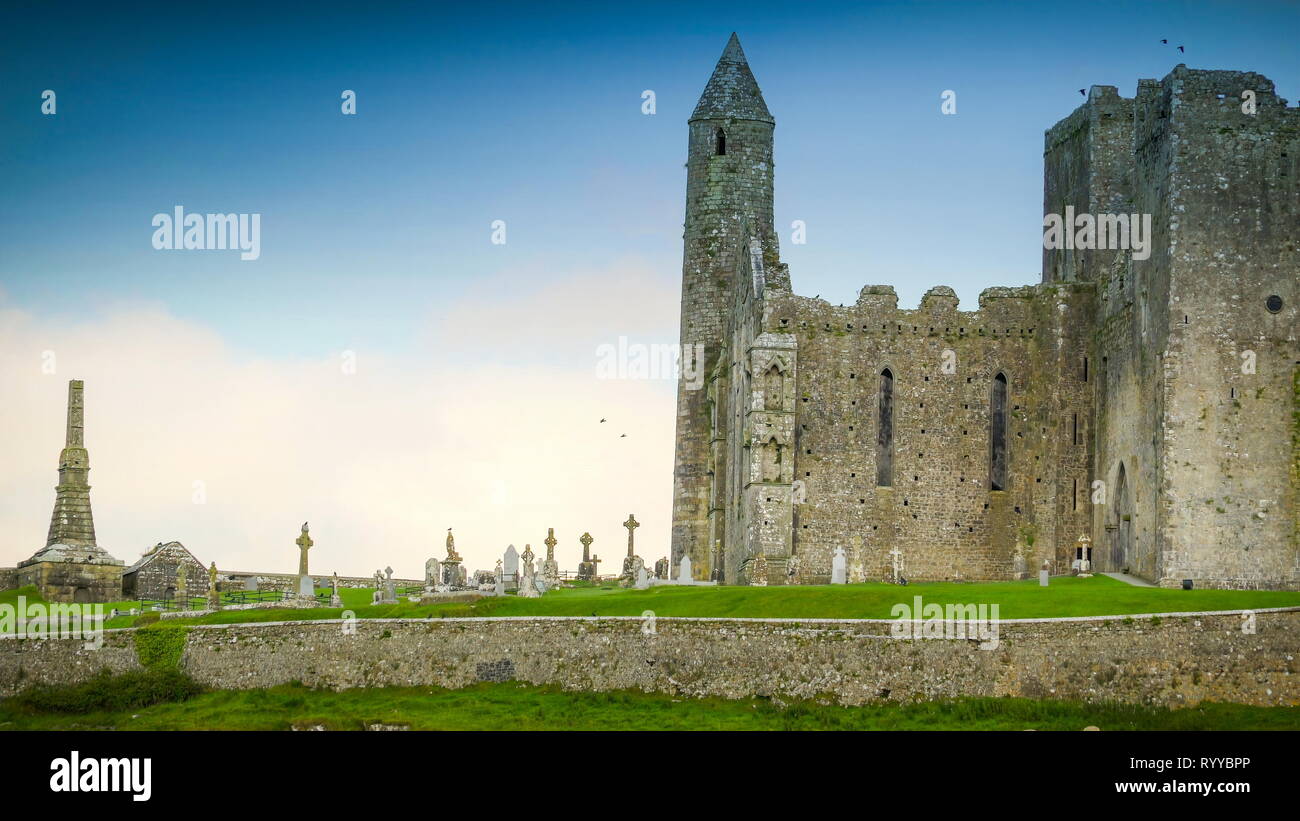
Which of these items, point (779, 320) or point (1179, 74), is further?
point (779, 320)

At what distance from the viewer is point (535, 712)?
5378cm

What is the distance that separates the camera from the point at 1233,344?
6106cm

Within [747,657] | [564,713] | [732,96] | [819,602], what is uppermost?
[732,96]

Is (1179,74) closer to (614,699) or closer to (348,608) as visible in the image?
(614,699)

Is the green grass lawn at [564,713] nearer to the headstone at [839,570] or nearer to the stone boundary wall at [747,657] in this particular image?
the stone boundary wall at [747,657]

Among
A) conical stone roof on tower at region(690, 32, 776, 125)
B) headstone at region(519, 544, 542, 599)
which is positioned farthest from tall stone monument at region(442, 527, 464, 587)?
conical stone roof on tower at region(690, 32, 776, 125)

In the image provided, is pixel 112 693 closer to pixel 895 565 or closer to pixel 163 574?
→ pixel 163 574

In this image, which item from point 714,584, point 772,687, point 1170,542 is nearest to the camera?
point 772,687

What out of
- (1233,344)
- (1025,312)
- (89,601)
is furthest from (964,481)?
(89,601)

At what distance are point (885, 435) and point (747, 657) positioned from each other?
15862 millimetres

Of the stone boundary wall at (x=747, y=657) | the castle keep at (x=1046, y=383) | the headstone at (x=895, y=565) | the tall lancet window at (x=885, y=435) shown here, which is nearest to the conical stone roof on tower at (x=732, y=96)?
the castle keep at (x=1046, y=383)

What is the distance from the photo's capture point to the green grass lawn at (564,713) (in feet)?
167

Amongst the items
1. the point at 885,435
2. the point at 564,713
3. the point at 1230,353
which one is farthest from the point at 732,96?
the point at 564,713

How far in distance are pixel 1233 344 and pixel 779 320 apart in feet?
48.6
